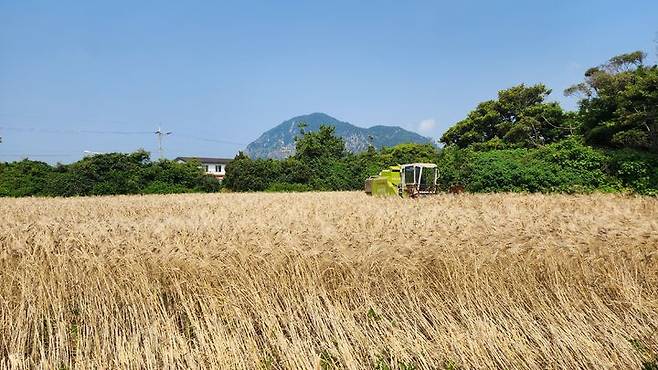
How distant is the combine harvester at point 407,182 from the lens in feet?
63.5

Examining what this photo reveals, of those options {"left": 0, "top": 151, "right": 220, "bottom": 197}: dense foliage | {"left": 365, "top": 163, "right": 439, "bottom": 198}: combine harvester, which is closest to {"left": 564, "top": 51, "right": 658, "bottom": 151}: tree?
{"left": 365, "top": 163, "right": 439, "bottom": 198}: combine harvester

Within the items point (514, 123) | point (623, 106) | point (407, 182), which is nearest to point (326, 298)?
point (407, 182)

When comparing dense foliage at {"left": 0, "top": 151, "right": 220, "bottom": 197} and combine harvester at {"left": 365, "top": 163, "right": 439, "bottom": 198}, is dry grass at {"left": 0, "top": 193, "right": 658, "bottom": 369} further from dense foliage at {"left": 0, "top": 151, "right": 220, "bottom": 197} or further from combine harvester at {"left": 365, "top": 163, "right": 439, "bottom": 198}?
dense foliage at {"left": 0, "top": 151, "right": 220, "bottom": 197}

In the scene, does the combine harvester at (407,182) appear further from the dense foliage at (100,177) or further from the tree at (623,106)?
the dense foliage at (100,177)

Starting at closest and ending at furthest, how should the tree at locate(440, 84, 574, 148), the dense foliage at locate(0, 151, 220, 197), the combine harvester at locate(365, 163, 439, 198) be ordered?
1. the combine harvester at locate(365, 163, 439, 198)
2. the dense foliage at locate(0, 151, 220, 197)
3. the tree at locate(440, 84, 574, 148)

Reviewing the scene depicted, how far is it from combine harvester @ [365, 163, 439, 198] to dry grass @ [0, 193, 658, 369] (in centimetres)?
1386

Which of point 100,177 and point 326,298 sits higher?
point 100,177

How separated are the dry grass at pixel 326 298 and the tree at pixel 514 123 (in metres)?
34.4

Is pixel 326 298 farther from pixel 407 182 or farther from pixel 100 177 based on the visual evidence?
pixel 100 177

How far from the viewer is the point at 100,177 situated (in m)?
28.9

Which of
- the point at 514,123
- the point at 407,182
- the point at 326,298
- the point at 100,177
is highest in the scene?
the point at 514,123

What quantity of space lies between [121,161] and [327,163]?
14.4 metres

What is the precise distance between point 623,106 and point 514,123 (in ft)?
57.0

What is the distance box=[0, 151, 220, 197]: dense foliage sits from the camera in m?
27.9
